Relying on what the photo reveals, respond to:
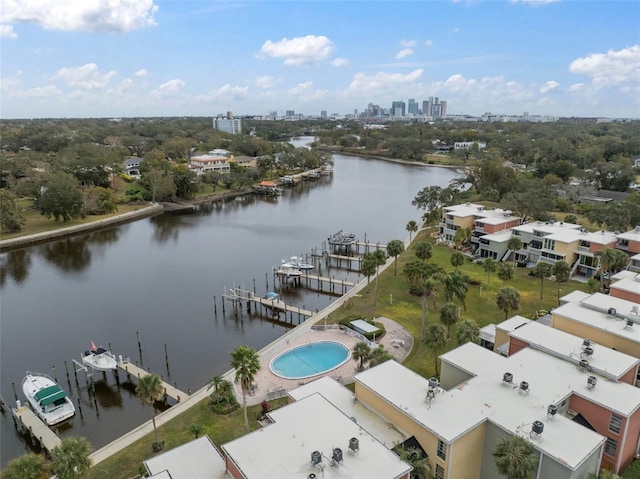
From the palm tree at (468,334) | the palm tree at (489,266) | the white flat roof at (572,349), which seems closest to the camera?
the white flat roof at (572,349)

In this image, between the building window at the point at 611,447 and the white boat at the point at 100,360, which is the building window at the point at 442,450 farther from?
the white boat at the point at 100,360

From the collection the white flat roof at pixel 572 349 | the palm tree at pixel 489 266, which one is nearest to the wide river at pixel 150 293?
the palm tree at pixel 489 266

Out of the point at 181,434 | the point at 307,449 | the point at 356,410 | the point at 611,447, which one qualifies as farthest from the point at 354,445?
the point at 611,447

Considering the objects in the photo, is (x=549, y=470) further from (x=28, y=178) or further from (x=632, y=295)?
(x=28, y=178)

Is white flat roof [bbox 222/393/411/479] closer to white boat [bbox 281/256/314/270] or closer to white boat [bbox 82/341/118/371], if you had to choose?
white boat [bbox 82/341/118/371]

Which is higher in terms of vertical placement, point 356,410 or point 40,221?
point 356,410

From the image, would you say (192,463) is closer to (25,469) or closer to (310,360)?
(25,469)
